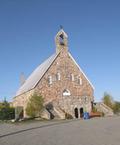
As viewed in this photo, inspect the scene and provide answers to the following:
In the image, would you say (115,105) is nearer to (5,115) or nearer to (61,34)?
(61,34)

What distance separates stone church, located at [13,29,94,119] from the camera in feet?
170

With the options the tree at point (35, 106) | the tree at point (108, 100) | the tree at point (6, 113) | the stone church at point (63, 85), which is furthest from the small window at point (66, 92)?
the tree at point (6, 113)

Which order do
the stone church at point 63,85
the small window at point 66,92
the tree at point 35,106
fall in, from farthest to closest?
the small window at point 66,92 → the stone church at point 63,85 → the tree at point 35,106

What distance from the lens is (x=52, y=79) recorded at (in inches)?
2083

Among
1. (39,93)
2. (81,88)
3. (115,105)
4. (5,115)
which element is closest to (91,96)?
(81,88)

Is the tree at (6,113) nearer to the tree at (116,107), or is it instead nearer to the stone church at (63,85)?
the stone church at (63,85)

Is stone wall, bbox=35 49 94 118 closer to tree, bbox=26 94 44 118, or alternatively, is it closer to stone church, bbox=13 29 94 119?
stone church, bbox=13 29 94 119

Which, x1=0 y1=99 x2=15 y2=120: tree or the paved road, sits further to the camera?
x1=0 y1=99 x2=15 y2=120: tree

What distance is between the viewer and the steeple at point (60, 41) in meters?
55.1

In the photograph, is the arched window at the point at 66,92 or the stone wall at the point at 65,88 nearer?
the stone wall at the point at 65,88

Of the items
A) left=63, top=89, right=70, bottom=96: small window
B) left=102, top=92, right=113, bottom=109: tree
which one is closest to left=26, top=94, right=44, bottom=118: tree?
left=63, top=89, right=70, bottom=96: small window

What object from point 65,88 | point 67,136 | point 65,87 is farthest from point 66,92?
point 67,136

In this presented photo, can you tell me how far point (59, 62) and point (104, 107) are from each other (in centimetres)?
1201

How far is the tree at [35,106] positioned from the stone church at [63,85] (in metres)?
2.27
